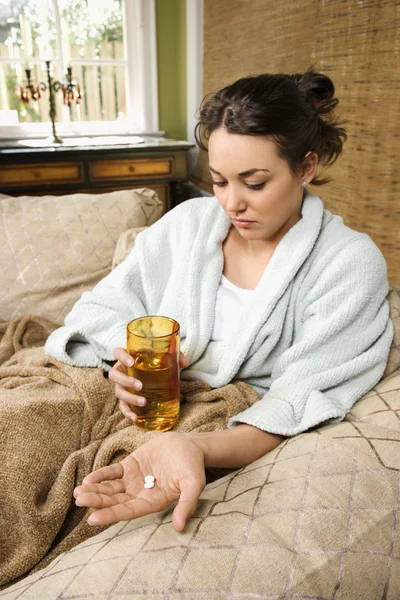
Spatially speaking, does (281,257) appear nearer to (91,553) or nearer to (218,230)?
(218,230)

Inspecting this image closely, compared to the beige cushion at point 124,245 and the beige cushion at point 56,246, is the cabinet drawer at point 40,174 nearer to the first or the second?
the beige cushion at point 56,246

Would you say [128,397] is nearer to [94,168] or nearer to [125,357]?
[125,357]

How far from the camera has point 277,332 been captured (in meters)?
1.10

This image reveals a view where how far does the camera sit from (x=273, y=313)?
3.62 ft

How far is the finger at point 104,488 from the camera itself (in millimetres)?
726

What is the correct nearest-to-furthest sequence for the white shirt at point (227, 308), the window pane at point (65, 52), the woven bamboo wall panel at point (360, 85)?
the white shirt at point (227, 308)
the woven bamboo wall panel at point (360, 85)
the window pane at point (65, 52)

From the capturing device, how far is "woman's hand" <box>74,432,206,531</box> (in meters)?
0.70

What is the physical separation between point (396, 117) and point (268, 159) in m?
1.03

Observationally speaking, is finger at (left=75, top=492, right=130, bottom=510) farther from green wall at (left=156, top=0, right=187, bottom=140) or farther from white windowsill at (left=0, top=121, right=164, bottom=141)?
green wall at (left=156, top=0, right=187, bottom=140)

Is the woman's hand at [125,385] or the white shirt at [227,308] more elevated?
the white shirt at [227,308]

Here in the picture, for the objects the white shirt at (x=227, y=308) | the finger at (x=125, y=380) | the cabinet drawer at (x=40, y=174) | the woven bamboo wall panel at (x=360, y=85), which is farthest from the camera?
the cabinet drawer at (x=40, y=174)

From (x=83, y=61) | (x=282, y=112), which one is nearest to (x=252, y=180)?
(x=282, y=112)

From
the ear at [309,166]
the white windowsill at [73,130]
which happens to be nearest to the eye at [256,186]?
the ear at [309,166]

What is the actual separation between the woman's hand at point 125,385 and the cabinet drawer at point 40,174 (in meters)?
2.23
